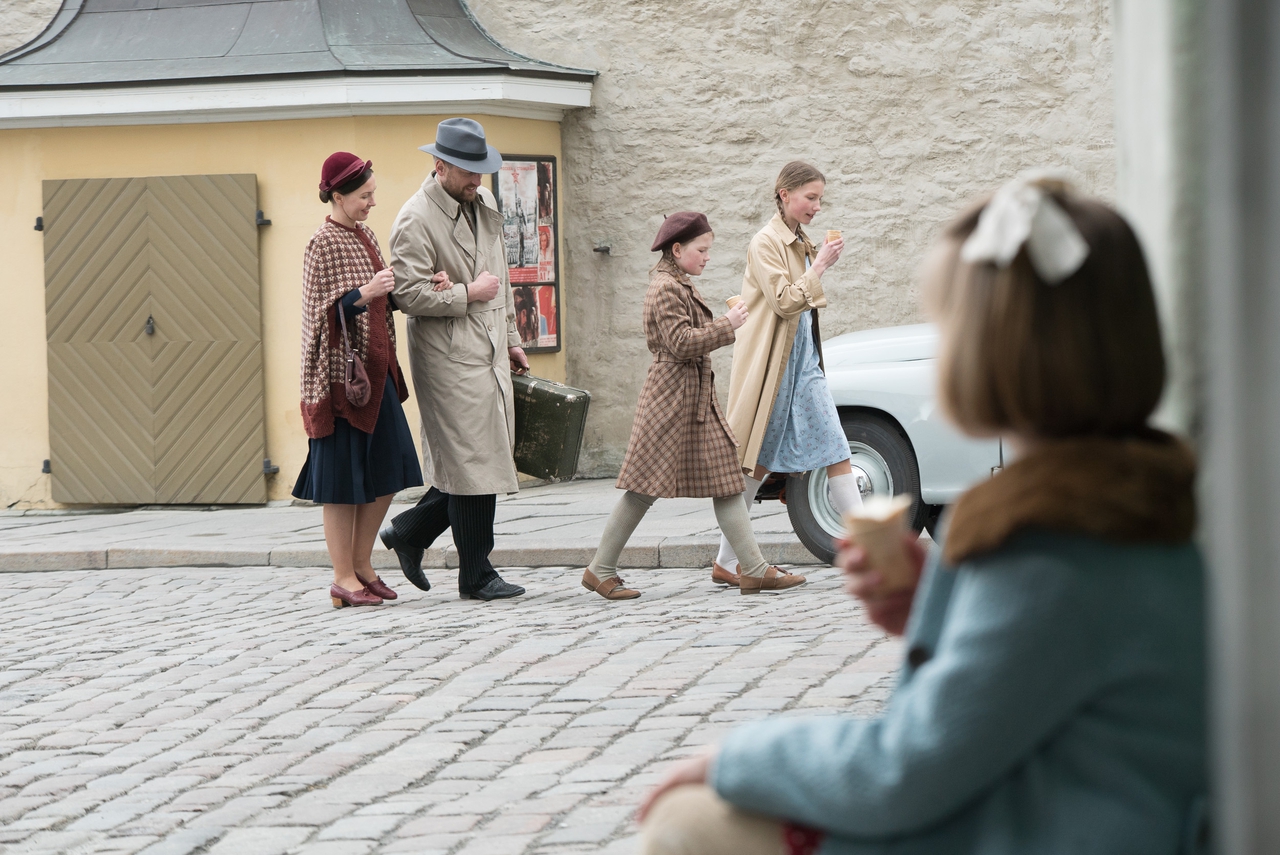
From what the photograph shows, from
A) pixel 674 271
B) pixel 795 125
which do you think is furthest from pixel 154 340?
pixel 674 271

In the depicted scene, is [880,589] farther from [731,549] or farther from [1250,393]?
[731,549]

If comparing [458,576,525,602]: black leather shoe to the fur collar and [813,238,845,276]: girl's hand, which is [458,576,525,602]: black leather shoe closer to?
[813,238,845,276]: girl's hand

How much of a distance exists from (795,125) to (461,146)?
21.4 ft

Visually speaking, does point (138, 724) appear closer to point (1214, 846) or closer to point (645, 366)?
point (1214, 846)

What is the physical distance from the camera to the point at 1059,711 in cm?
170

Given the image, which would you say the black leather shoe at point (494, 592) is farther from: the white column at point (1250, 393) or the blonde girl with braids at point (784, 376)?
the white column at point (1250, 393)

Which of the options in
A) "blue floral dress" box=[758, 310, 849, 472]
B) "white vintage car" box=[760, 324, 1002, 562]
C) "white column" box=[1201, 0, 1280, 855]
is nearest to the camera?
"white column" box=[1201, 0, 1280, 855]

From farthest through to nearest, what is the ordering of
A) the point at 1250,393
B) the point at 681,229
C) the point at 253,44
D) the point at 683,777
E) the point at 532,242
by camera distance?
1. the point at 532,242
2. the point at 253,44
3. the point at 681,229
4. the point at 683,777
5. the point at 1250,393

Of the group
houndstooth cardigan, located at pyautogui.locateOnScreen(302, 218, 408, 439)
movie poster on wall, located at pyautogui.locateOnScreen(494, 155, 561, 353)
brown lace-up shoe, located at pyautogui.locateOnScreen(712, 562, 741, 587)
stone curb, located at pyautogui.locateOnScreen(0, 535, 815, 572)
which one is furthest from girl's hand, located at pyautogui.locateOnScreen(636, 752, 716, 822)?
movie poster on wall, located at pyautogui.locateOnScreen(494, 155, 561, 353)

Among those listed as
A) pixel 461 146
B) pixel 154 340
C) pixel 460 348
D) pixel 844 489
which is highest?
pixel 461 146

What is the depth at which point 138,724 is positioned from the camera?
543 cm

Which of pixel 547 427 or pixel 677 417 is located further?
pixel 547 427

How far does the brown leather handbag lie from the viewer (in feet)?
24.9

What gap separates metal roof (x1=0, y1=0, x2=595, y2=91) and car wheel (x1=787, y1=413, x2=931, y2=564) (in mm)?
5295
